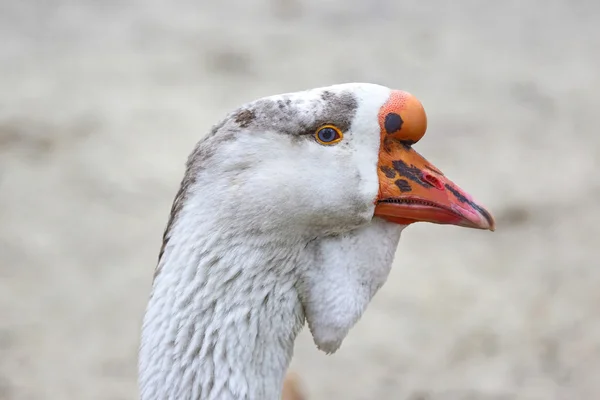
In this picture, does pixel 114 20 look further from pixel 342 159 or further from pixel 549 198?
pixel 342 159

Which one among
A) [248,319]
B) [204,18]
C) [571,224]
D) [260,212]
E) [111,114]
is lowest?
[248,319]

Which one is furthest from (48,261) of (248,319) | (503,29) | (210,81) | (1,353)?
(503,29)

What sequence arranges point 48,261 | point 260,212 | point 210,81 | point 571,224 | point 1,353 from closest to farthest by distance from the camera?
point 260,212 → point 1,353 → point 48,261 → point 571,224 → point 210,81

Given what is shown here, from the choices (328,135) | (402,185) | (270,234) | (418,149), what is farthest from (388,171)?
(418,149)

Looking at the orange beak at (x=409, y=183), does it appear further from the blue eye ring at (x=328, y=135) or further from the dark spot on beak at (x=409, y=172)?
the blue eye ring at (x=328, y=135)

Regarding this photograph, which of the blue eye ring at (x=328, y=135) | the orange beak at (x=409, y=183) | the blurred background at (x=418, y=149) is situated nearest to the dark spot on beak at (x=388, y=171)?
the orange beak at (x=409, y=183)

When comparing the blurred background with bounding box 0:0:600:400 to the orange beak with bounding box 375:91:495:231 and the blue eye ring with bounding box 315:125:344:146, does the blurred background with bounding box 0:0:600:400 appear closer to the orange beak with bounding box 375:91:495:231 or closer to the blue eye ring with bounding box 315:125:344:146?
the orange beak with bounding box 375:91:495:231

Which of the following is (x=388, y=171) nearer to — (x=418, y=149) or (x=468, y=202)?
(x=468, y=202)

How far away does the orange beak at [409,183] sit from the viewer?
211 cm

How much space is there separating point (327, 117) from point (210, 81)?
203 inches

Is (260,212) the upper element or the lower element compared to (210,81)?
lower

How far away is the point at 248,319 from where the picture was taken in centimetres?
205

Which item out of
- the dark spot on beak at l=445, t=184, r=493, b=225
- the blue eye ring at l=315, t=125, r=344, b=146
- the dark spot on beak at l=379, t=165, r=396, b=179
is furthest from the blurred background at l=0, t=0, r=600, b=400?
the blue eye ring at l=315, t=125, r=344, b=146

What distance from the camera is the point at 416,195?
2.13 meters
